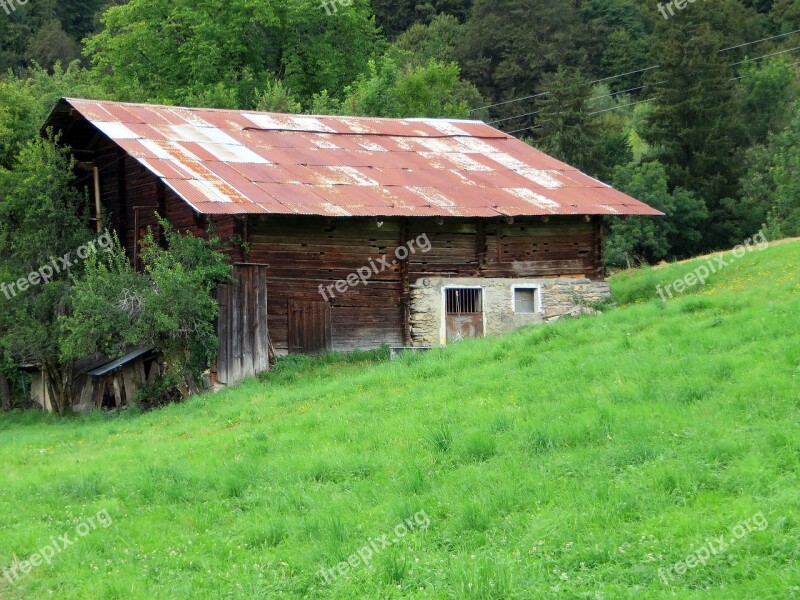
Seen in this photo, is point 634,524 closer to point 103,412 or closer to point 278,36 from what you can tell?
point 103,412

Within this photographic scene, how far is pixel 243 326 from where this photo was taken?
839 inches

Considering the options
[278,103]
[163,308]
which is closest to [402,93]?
[278,103]

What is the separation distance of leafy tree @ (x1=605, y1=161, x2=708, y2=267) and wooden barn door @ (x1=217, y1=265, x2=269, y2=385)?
23.1 meters

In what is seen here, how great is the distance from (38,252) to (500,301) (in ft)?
36.5

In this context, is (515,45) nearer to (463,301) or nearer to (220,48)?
(220,48)

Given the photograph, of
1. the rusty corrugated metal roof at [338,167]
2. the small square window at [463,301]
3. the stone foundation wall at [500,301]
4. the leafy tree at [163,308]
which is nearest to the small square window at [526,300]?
the stone foundation wall at [500,301]

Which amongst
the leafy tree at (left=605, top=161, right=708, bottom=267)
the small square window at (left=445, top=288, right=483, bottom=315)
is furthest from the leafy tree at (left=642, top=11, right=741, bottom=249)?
the small square window at (left=445, top=288, right=483, bottom=315)

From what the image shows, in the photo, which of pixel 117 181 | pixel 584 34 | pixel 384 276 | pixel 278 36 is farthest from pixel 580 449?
pixel 584 34

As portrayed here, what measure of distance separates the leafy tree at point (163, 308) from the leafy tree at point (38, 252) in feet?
5.53

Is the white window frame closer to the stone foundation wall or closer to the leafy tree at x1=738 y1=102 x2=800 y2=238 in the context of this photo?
the stone foundation wall

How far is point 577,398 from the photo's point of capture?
12.9m

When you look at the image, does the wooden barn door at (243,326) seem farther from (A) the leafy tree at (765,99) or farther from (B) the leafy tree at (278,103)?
(A) the leafy tree at (765,99)

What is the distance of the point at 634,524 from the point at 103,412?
51.0 ft

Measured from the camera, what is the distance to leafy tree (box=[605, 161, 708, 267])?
4291 centimetres
